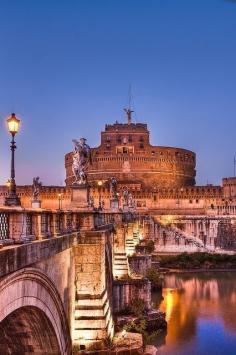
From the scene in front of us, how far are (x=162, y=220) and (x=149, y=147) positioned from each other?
28.0 m

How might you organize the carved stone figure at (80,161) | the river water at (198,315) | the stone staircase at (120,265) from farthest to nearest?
the stone staircase at (120,265) < the river water at (198,315) < the carved stone figure at (80,161)

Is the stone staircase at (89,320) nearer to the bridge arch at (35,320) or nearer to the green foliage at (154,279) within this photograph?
the bridge arch at (35,320)

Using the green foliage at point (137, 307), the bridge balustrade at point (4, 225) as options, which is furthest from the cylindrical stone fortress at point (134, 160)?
the bridge balustrade at point (4, 225)

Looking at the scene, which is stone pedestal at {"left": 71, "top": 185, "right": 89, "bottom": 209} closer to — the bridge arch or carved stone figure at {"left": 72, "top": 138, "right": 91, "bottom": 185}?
carved stone figure at {"left": 72, "top": 138, "right": 91, "bottom": 185}

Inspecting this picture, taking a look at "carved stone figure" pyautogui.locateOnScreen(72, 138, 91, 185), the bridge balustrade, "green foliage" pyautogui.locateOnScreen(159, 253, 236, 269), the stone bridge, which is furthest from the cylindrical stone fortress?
the bridge balustrade

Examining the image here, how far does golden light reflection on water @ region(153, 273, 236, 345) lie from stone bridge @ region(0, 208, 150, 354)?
10.4 meters

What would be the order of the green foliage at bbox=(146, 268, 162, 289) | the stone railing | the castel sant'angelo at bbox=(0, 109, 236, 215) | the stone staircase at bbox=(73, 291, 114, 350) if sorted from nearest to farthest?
the stone railing
the stone staircase at bbox=(73, 291, 114, 350)
the green foliage at bbox=(146, 268, 162, 289)
the castel sant'angelo at bbox=(0, 109, 236, 215)

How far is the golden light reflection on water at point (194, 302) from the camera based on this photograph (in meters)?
26.1

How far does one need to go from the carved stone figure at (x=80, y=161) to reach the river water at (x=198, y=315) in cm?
874

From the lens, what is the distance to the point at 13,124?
11.2m

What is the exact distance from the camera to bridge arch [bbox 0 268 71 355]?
8.56 metres

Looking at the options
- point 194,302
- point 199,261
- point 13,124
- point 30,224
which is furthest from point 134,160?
point 30,224

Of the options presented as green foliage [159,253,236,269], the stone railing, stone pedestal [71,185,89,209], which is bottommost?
green foliage [159,253,236,269]

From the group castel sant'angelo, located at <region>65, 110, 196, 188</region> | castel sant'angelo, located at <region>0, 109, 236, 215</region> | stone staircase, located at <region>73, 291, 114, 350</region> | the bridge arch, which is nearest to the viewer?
the bridge arch
